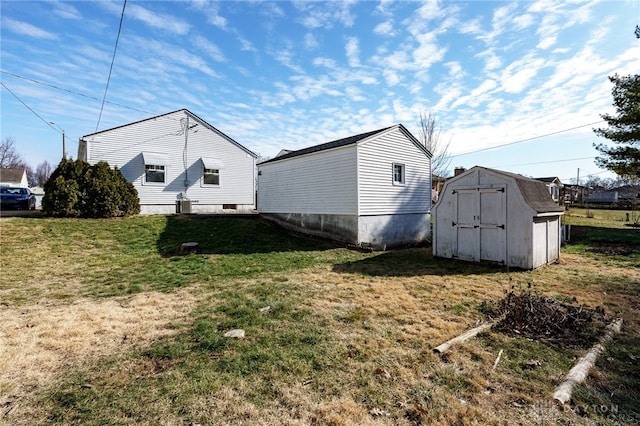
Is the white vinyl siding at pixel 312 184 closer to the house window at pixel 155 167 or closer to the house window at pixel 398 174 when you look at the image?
the house window at pixel 398 174

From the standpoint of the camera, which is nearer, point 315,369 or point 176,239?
point 315,369

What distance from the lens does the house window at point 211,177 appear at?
1853cm

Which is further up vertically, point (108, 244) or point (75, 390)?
point (108, 244)

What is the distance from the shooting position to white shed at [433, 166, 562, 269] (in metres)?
8.65

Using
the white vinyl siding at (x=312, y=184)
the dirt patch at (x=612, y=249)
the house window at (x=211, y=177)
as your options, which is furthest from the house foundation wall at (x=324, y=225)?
the dirt patch at (x=612, y=249)

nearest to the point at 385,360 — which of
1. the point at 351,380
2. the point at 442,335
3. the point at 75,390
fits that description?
the point at 351,380

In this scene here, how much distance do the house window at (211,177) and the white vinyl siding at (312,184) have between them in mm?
3165

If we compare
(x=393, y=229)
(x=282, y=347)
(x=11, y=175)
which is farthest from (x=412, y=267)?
(x=11, y=175)

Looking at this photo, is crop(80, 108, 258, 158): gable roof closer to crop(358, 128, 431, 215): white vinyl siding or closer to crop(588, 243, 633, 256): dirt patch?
crop(358, 128, 431, 215): white vinyl siding

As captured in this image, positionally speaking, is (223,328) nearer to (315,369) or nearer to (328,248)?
(315,369)

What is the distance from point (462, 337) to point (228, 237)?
9.99m

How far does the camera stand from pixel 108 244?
10508 millimetres

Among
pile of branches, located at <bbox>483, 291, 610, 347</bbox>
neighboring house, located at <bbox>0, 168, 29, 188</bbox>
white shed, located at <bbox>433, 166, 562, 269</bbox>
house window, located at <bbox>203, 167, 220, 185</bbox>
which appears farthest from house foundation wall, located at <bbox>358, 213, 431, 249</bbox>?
neighboring house, located at <bbox>0, 168, 29, 188</bbox>

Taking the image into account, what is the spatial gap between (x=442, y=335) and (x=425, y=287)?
8.80 feet
